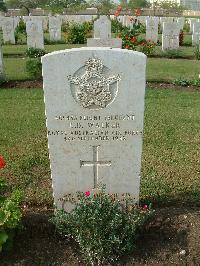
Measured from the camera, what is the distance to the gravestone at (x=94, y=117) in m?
3.53

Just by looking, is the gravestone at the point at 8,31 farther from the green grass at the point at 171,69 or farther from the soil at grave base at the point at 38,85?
the soil at grave base at the point at 38,85

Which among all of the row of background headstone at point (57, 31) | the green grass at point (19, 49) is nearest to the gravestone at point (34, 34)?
the row of background headstone at point (57, 31)

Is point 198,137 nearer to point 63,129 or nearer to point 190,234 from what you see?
point 190,234

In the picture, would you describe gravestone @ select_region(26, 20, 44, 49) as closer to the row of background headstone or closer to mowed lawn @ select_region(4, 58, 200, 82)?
the row of background headstone

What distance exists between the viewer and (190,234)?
3.86 metres

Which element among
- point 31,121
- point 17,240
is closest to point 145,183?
point 17,240

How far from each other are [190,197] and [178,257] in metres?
1.29

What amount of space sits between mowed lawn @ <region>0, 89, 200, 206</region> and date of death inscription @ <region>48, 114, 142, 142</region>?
1.21m

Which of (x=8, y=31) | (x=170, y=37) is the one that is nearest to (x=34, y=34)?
(x=8, y=31)

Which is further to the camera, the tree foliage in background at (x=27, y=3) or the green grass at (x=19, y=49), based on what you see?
the tree foliage in background at (x=27, y=3)

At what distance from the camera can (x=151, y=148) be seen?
6383mm

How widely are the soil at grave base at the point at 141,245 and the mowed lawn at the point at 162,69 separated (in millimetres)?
8116

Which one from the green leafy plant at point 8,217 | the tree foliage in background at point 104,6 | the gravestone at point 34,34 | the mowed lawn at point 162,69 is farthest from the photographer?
the tree foliage in background at point 104,6

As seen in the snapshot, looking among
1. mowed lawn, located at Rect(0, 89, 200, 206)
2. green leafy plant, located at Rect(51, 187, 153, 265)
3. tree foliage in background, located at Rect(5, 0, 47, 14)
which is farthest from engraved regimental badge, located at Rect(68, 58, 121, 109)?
tree foliage in background, located at Rect(5, 0, 47, 14)
